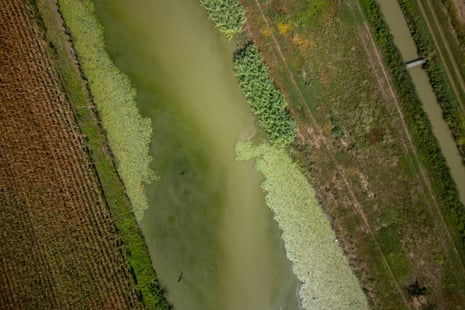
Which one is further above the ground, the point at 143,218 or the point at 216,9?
the point at 216,9

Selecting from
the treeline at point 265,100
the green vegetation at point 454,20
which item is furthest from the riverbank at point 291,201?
the green vegetation at point 454,20

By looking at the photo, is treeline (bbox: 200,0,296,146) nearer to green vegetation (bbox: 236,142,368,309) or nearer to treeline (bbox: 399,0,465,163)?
green vegetation (bbox: 236,142,368,309)

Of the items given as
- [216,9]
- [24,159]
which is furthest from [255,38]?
[24,159]

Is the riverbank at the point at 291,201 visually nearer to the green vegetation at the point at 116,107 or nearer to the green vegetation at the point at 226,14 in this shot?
the green vegetation at the point at 226,14

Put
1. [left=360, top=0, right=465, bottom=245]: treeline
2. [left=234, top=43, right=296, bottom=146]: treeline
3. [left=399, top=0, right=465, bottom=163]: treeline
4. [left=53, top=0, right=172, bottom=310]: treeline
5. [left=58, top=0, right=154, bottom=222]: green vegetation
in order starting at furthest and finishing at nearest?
[left=399, top=0, right=465, bottom=163]: treeline < [left=360, top=0, right=465, bottom=245]: treeline < [left=234, top=43, right=296, bottom=146]: treeline < [left=58, top=0, right=154, bottom=222]: green vegetation < [left=53, top=0, right=172, bottom=310]: treeline

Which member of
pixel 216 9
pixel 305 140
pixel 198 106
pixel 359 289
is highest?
pixel 216 9

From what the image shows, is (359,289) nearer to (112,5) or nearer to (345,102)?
(345,102)

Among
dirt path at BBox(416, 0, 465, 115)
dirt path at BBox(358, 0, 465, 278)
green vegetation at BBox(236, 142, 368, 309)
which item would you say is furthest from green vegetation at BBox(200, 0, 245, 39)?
dirt path at BBox(416, 0, 465, 115)
